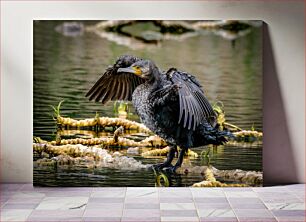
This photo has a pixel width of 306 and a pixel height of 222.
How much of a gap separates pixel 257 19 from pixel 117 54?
1435 millimetres

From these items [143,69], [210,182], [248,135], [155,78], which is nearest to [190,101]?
[155,78]

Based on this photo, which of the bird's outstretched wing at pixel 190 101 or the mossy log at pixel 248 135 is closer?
the bird's outstretched wing at pixel 190 101

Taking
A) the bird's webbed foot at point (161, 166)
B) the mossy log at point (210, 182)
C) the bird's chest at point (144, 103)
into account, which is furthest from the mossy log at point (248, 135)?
the bird's chest at point (144, 103)

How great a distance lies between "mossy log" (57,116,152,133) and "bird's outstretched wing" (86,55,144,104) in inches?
7.6

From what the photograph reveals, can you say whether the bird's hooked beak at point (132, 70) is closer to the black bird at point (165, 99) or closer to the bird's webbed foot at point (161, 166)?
the black bird at point (165, 99)

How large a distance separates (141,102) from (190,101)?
18.9 inches

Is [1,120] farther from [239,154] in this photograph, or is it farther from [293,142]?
[293,142]

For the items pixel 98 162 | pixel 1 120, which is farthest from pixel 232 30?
pixel 1 120

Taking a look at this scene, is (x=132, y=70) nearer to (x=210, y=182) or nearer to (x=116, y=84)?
(x=116, y=84)

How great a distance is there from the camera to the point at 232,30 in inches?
235

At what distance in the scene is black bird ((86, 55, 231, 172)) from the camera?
5.86 m

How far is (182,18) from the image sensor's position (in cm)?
596

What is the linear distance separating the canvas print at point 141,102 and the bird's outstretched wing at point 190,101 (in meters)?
0.01

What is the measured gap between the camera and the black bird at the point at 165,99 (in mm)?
5863
